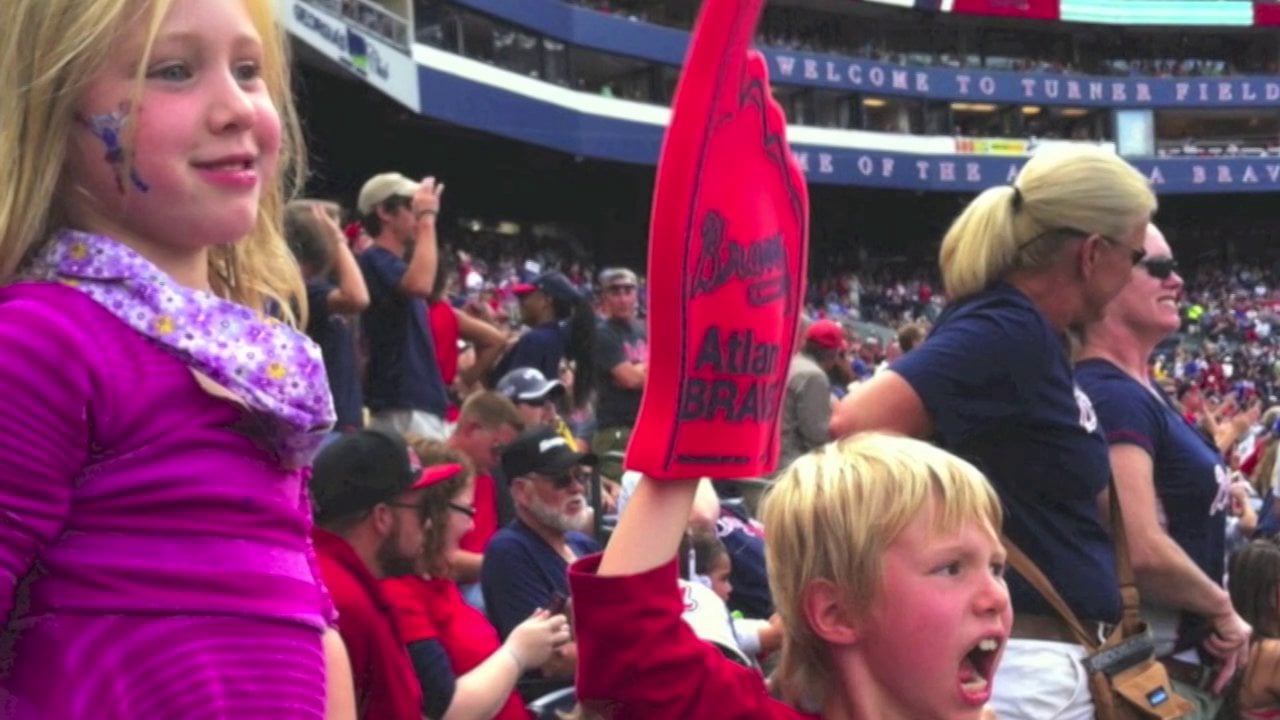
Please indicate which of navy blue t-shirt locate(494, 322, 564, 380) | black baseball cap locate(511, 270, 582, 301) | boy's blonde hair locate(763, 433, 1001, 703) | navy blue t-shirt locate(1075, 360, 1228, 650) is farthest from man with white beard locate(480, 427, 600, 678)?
black baseball cap locate(511, 270, 582, 301)

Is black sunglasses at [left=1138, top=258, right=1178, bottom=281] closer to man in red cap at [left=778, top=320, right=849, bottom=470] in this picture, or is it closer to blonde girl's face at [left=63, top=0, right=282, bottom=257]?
blonde girl's face at [left=63, top=0, right=282, bottom=257]

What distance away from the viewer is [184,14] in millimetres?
1373

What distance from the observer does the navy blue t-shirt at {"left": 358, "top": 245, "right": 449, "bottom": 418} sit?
5.17 m

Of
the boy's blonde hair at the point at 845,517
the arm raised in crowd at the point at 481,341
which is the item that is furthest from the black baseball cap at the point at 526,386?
the boy's blonde hair at the point at 845,517

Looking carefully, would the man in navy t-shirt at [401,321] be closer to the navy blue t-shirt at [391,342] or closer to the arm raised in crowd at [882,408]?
the navy blue t-shirt at [391,342]

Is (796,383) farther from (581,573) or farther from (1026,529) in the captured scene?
(581,573)

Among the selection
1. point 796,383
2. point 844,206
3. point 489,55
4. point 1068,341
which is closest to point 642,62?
point 489,55

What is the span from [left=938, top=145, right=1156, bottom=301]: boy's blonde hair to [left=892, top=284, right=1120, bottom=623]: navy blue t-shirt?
109mm

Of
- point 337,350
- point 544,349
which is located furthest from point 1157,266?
point 544,349

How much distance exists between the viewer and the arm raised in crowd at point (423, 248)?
4.97m

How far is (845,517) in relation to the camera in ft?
6.24

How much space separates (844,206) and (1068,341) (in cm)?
3917

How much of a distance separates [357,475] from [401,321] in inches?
87.2

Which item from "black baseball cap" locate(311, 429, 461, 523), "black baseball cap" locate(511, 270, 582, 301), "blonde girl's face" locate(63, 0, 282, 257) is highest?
"blonde girl's face" locate(63, 0, 282, 257)
